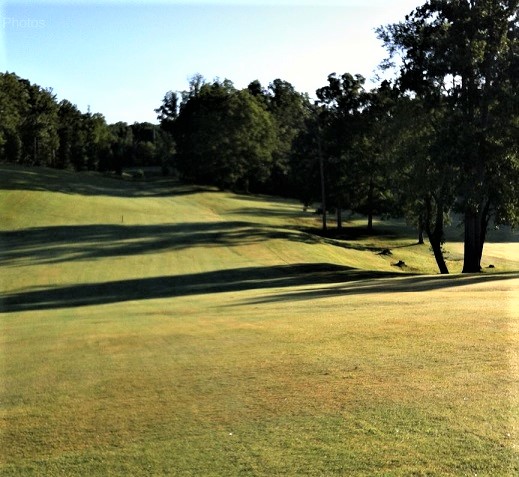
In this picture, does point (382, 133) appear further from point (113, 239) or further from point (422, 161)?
point (113, 239)

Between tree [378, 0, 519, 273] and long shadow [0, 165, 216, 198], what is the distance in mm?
45874

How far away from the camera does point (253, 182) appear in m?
116

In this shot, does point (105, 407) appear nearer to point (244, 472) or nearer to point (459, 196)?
point (244, 472)

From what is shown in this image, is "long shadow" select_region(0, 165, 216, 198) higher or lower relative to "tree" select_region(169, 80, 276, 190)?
lower

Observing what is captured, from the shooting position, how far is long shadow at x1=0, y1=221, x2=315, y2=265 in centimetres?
4250

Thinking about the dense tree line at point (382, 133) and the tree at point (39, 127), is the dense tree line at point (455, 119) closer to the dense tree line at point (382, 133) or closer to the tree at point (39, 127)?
the dense tree line at point (382, 133)

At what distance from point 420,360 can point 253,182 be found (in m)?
105

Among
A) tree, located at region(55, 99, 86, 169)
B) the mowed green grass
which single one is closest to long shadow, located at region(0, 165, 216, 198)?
tree, located at region(55, 99, 86, 169)

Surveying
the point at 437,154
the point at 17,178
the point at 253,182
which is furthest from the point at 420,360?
the point at 253,182

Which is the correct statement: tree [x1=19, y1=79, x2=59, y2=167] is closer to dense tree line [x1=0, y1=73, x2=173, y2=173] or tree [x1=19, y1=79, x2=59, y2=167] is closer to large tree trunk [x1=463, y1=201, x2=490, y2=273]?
dense tree line [x1=0, y1=73, x2=173, y2=173]

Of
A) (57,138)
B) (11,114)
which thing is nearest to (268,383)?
(11,114)

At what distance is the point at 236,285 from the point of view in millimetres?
34312

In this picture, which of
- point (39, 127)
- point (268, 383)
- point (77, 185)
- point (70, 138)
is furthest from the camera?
point (70, 138)

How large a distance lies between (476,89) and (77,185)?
2174 inches
